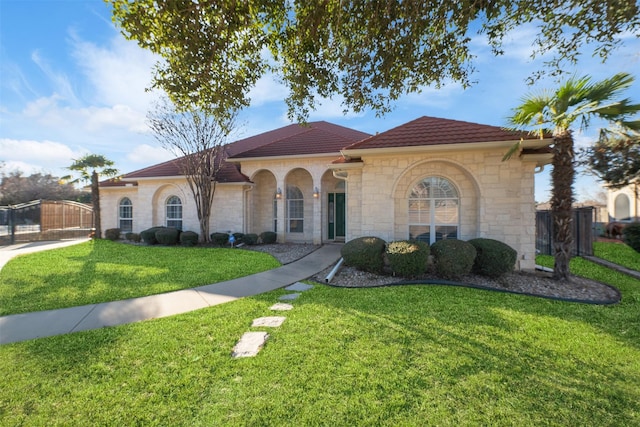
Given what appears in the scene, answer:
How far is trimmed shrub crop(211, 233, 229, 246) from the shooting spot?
1381 centimetres

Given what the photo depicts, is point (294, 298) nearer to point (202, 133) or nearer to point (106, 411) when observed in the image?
point (106, 411)

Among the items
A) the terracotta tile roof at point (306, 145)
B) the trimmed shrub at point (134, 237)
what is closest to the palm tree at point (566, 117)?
the terracotta tile roof at point (306, 145)

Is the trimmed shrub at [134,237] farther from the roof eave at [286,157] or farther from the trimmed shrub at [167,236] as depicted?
the roof eave at [286,157]

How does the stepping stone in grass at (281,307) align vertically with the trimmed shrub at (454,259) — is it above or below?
below

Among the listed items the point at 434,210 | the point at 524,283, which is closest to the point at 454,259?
the point at 524,283

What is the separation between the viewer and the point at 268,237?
557 inches

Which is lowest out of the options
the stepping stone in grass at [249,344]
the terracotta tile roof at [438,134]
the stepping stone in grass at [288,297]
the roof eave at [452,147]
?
the stepping stone in grass at [288,297]

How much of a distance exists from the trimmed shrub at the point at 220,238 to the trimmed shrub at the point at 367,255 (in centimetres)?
826

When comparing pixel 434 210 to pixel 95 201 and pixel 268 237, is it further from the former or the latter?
pixel 95 201

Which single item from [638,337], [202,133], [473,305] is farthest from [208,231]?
[638,337]

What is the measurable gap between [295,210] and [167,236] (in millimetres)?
7080

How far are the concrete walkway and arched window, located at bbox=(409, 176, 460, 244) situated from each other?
4.61 meters

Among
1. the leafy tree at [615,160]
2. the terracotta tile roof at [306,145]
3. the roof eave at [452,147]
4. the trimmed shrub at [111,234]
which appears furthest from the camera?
the trimmed shrub at [111,234]

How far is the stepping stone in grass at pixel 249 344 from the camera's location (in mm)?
3507
